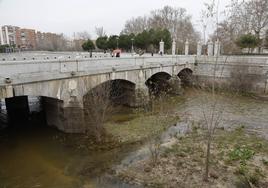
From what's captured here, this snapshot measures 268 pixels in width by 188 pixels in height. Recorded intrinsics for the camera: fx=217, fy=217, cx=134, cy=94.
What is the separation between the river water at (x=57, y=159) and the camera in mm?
8414

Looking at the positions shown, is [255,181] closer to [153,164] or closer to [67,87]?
[153,164]

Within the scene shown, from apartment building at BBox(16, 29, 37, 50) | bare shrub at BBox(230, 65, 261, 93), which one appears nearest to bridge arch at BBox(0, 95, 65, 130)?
bare shrub at BBox(230, 65, 261, 93)

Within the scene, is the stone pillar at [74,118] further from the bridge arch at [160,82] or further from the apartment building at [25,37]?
the apartment building at [25,37]

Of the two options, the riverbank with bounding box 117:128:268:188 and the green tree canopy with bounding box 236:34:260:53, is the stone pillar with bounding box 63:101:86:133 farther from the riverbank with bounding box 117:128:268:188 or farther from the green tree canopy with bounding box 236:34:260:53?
the green tree canopy with bounding box 236:34:260:53

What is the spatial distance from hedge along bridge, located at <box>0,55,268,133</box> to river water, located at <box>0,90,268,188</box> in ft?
5.34

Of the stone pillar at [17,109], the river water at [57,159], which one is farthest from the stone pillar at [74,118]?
the stone pillar at [17,109]

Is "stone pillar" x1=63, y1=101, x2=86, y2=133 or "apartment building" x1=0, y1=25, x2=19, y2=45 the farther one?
"apartment building" x1=0, y1=25, x2=19, y2=45

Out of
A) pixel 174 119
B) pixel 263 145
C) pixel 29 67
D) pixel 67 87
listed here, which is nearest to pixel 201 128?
pixel 174 119

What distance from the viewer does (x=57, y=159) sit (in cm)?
1021

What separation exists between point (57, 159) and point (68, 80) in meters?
4.30

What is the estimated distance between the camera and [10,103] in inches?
699

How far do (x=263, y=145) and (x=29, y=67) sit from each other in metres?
12.1

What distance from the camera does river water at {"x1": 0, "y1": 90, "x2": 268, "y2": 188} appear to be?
8.41 metres

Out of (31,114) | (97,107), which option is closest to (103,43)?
(31,114)
